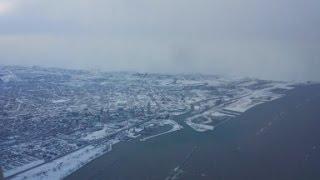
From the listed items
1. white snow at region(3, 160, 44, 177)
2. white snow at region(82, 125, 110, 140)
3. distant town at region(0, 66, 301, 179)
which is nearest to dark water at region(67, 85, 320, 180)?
distant town at region(0, 66, 301, 179)

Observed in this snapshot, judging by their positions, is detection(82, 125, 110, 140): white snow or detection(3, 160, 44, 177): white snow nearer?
detection(3, 160, 44, 177): white snow

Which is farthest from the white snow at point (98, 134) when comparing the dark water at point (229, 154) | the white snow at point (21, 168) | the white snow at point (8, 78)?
the white snow at point (8, 78)

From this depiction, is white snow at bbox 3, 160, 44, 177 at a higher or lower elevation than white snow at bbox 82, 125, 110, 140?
lower

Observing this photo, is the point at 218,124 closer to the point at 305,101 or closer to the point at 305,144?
the point at 305,144

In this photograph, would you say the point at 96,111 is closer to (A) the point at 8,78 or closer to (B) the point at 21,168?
(B) the point at 21,168

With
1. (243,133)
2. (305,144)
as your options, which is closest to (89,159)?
(243,133)

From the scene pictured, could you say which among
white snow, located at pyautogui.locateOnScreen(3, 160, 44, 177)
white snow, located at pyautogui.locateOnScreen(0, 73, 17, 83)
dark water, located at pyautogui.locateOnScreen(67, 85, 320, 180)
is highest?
white snow, located at pyautogui.locateOnScreen(0, 73, 17, 83)

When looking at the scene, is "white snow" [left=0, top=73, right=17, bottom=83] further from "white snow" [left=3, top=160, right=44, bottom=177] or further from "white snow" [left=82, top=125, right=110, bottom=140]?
"white snow" [left=3, top=160, right=44, bottom=177]
